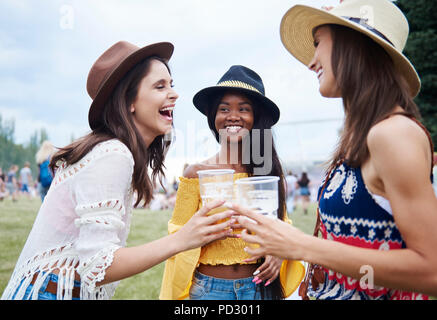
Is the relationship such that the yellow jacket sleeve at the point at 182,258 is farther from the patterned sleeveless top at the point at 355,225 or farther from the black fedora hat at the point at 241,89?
the patterned sleeveless top at the point at 355,225

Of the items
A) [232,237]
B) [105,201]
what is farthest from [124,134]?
[232,237]

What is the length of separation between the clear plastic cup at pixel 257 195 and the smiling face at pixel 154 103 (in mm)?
809

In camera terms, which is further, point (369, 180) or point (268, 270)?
point (268, 270)

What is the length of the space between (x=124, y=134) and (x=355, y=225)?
4.26 ft

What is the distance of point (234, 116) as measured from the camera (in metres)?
2.79

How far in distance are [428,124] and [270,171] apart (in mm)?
14155

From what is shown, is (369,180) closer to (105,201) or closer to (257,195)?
(257,195)

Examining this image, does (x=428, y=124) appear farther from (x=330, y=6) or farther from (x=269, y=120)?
(x=330, y=6)

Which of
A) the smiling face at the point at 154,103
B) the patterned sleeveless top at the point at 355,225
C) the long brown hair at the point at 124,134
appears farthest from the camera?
the smiling face at the point at 154,103

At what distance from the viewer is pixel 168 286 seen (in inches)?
101

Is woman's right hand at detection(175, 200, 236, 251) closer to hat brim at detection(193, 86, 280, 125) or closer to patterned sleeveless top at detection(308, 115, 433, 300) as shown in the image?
patterned sleeveless top at detection(308, 115, 433, 300)

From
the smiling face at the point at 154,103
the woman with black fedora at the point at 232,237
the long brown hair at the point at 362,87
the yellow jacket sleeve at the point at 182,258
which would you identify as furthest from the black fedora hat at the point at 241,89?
the long brown hair at the point at 362,87

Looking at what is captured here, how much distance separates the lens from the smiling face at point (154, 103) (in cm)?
210

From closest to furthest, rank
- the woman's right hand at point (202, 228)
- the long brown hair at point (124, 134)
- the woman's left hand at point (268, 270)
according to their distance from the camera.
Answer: the woman's right hand at point (202, 228), the long brown hair at point (124, 134), the woman's left hand at point (268, 270)
